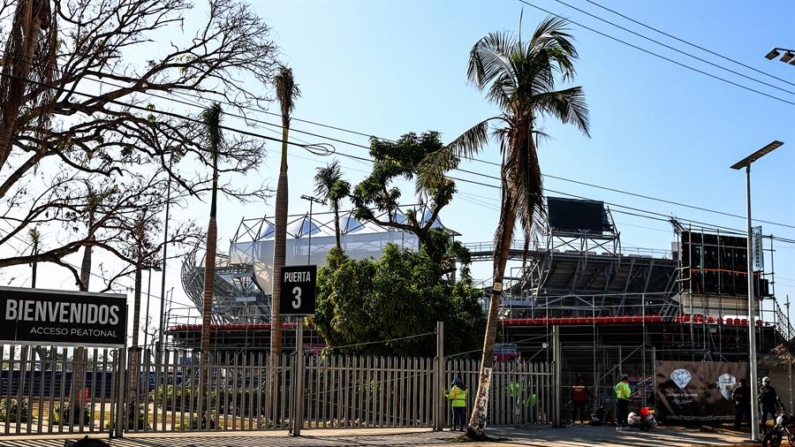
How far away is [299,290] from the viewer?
66.5ft

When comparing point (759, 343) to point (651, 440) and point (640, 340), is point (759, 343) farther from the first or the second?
point (651, 440)

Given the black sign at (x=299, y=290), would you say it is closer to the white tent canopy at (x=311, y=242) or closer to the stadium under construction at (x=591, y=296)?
the stadium under construction at (x=591, y=296)

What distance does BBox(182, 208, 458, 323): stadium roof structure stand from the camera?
207 ft

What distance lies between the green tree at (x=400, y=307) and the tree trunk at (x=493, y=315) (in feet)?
30.2

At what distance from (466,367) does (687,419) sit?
8.25 m

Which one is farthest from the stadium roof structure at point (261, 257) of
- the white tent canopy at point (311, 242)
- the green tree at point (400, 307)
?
the green tree at point (400, 307)

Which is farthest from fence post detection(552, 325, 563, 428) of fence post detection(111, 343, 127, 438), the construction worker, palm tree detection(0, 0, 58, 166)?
palm tree detection(0, 0, 58, 166)

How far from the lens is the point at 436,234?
3566 centimetres

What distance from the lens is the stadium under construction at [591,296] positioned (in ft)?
126

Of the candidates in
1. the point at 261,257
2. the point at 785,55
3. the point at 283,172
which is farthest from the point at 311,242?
the point at 785,55

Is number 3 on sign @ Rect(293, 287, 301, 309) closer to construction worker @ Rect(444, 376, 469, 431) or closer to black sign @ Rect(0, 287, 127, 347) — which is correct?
black sign @ Rect(0, 287, 127, 347)

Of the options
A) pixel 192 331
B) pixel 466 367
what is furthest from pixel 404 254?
pixel 192 331

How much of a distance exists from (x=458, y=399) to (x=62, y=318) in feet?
33.0

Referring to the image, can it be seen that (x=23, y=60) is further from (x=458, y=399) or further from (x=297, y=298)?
(x=458, y=399)
